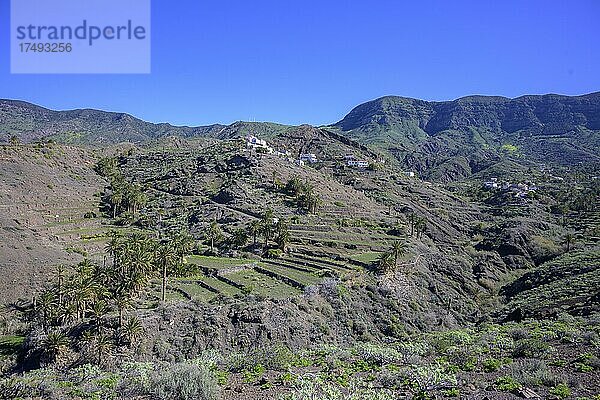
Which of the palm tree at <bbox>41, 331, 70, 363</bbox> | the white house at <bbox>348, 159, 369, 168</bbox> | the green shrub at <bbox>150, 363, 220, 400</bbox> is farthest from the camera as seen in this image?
the white house at <bbox>348, 159, 369, 168</bbox>

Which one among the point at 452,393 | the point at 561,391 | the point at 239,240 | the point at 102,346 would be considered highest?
the point at 561,391

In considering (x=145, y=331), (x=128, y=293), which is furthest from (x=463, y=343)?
(x=128, y=293)

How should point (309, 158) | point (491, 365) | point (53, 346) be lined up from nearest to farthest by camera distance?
point (491, 365), point (53, 346), point (309, 158)

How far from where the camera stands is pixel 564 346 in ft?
62.1

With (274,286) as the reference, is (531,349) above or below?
above

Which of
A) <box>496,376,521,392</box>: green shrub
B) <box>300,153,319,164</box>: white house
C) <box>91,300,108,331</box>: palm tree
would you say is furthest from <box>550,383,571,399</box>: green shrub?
<box>300,153,319,164</box>: white house

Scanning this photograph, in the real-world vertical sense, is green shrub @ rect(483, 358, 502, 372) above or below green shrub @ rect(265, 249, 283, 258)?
above

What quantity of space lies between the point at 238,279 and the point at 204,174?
5907 cm

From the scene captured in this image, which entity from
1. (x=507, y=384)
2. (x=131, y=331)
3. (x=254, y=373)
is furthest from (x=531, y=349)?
(x=131, y=331)

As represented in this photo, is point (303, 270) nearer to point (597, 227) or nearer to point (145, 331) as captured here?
point (145, 331)

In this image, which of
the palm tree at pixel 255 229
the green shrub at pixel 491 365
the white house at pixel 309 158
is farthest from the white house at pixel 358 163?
the green shrub at pixel 491 365

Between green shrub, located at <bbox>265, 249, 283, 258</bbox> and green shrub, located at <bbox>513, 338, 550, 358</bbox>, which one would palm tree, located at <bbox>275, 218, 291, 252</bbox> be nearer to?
green shrub, located at <bbox>265, 249, 283, 258</bbox>

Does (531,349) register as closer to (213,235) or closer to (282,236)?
(282,236)

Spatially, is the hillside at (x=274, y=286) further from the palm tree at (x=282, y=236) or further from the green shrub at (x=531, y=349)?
the palm tree at (x=282, y=236)
